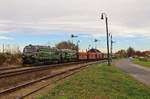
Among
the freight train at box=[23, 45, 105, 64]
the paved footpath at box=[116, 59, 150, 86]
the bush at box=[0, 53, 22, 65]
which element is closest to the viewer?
the paved footpath at box=[116, 59, 150, 86]

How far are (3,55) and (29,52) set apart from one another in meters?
3.44

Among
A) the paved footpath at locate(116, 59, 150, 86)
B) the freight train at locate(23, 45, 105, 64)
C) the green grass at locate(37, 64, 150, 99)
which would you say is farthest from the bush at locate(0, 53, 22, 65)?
the green grass at locate(37, 64, 150, 99)

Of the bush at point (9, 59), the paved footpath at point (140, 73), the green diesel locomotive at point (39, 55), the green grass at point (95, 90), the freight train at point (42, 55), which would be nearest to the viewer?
the green grass at point (95, 90)

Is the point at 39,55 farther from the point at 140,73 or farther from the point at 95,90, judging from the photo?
the point at 95,90

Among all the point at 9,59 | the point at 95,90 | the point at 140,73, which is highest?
the point at 9,59

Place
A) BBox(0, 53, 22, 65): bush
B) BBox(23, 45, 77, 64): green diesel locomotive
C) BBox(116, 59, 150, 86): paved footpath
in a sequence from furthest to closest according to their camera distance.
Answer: BBox(23, 45, 77, 64): green diesel locomotive
BBox(0, 53, 22, 65): bush
BBox(116, 59, 150, 86): paved footpath

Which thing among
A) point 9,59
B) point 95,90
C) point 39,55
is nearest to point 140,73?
point 39,55

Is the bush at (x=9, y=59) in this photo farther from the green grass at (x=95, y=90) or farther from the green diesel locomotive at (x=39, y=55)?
the green grass at (x=95, y=90)

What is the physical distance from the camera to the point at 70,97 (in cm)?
1645

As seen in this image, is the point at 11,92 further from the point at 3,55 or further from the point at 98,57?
the point at 98,57

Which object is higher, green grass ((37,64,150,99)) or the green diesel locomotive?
the green diesel locomotive

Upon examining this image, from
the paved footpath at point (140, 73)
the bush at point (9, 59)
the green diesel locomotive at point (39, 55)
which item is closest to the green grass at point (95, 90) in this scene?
the paved footpath at point (140, 73)

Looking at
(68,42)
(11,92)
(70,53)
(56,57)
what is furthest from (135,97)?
(68,42)

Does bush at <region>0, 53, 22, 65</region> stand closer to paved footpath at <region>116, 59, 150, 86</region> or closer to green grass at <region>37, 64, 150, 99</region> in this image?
paved footpath at <region>116, 59, 150, 86</region>
